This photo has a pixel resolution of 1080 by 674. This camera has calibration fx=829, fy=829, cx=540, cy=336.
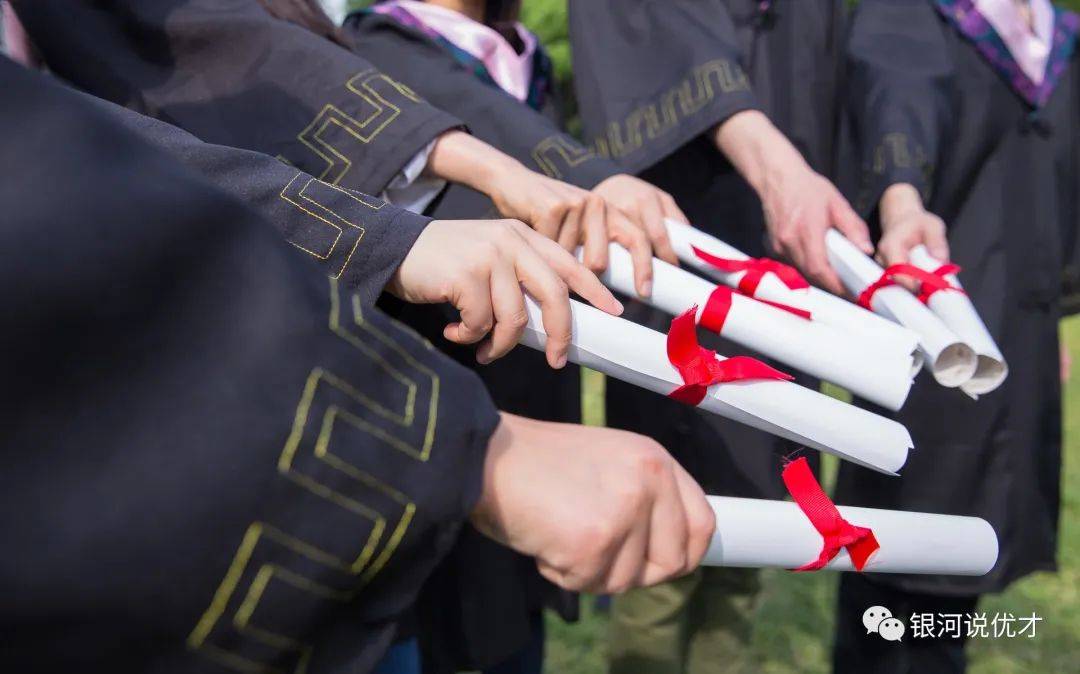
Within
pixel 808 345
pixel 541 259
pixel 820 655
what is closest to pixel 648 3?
pixel 808 345

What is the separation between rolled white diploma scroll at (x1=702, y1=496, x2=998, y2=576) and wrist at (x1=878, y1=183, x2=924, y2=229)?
0.63 meters

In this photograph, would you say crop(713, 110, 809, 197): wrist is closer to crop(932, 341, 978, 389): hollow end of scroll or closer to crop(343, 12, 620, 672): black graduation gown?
crop(343, 12, 620, 672): black graduation gown

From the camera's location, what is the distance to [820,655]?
7.43ft

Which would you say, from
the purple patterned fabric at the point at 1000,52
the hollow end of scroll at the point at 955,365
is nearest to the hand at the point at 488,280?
the hollow end of scroll at the point at 955,365

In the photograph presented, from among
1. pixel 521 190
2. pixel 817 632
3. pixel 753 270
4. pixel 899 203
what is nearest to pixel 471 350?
pixel 521 190

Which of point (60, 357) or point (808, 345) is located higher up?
point (60, 357)

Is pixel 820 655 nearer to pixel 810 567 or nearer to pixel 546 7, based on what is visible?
pixel 810 567

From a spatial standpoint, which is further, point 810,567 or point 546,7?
point 546,7

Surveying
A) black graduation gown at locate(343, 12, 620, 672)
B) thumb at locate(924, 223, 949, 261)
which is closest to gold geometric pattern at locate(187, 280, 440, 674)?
black graduation gown at locate(343, 12, 620, 672)

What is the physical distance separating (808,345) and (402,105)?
0.53 meters

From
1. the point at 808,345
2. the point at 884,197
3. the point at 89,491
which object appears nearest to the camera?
the point at 89,491

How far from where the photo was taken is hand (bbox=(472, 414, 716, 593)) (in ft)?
1.59

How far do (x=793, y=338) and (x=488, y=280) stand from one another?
1.24 ft

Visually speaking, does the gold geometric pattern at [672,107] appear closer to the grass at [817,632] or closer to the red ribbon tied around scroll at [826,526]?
the red ribbon tied around scroll at [826,526]
